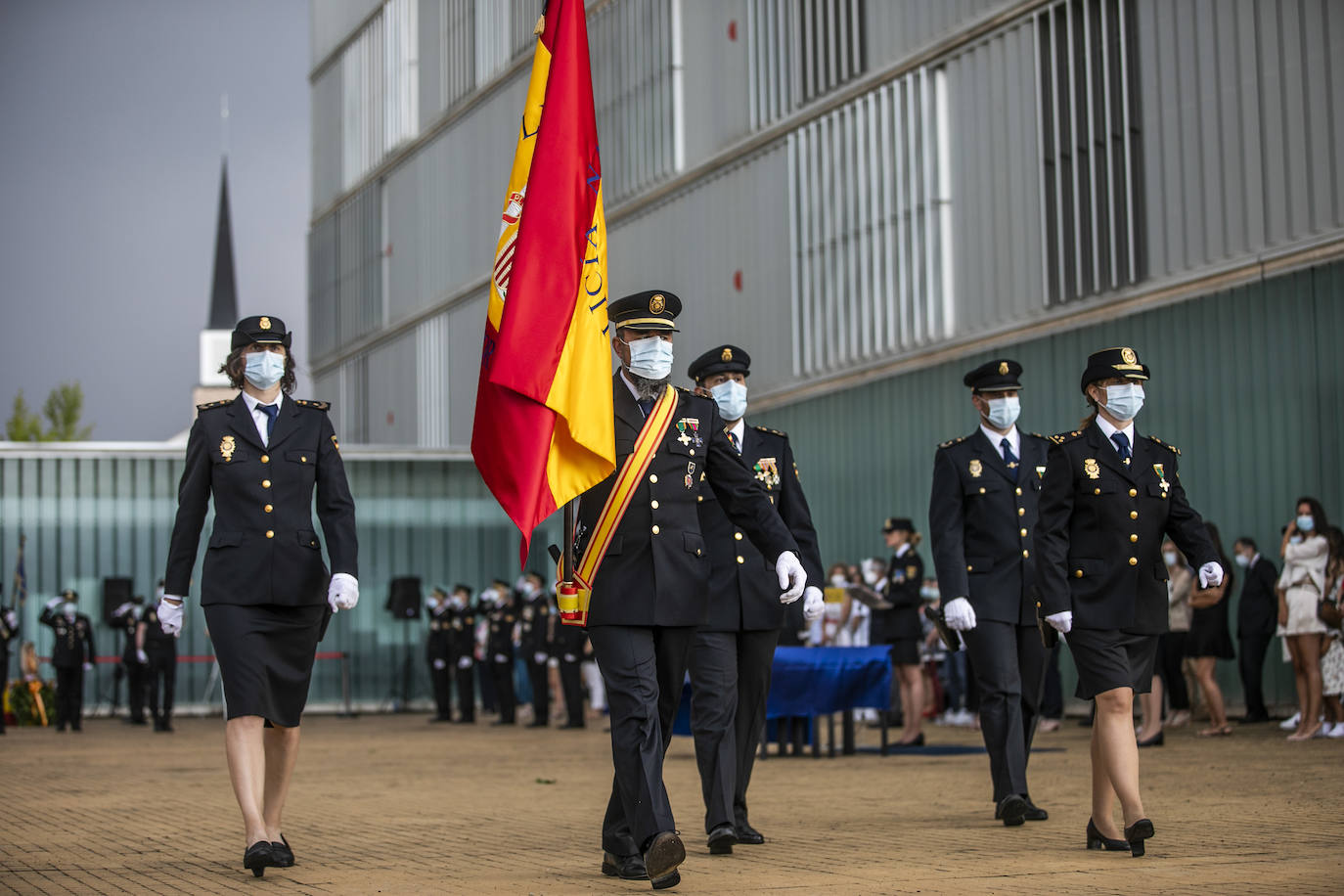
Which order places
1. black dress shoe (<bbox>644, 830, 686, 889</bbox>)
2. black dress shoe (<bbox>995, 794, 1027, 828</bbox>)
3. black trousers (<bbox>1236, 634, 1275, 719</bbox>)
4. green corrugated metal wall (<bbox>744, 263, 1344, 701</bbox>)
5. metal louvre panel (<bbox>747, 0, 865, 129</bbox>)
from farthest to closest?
metal louvre panel (<bbox>747, 0, 865, 129</bbox>)
green corrugated metal wall (<bbox>744, 263, 1344, 701</bbox>)
black trousers (<bbox>1236, 634, 1275, 719</bbox>)
black dress shoe (<bbox>995, 794, 1027, 828</bbox>)
black dress shoe (<bbox>644, 830, 686, 889</bbox>)

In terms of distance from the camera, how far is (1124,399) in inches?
282

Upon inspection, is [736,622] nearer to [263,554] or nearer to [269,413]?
[263,554]

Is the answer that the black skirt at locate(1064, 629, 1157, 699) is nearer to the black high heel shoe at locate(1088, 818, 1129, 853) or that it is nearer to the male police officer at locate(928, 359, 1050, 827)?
the black high heel shoe at locate(1088, 818, 1129, 853)

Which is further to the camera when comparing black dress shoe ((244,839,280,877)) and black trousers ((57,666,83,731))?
black trousers ((57,666,83,731))

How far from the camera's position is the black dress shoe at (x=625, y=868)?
21.0ft

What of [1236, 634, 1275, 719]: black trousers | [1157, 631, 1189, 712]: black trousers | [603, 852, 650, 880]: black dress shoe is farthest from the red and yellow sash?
[1236, 634, 1275, 719]: black trousers

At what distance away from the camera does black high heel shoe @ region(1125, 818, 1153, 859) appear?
6637mm

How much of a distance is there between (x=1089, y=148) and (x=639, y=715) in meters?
14.8

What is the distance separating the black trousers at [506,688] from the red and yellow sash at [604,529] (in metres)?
17.5

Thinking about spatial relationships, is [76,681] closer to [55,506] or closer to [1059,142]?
[55,506]

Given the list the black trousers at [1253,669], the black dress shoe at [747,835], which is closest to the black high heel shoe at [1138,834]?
the black dress shoe at [747,835]

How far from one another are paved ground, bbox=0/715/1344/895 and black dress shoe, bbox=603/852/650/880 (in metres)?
0.06

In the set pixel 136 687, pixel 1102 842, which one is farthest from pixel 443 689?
Answer: pixel 1102 842

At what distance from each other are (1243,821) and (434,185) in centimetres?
3456
